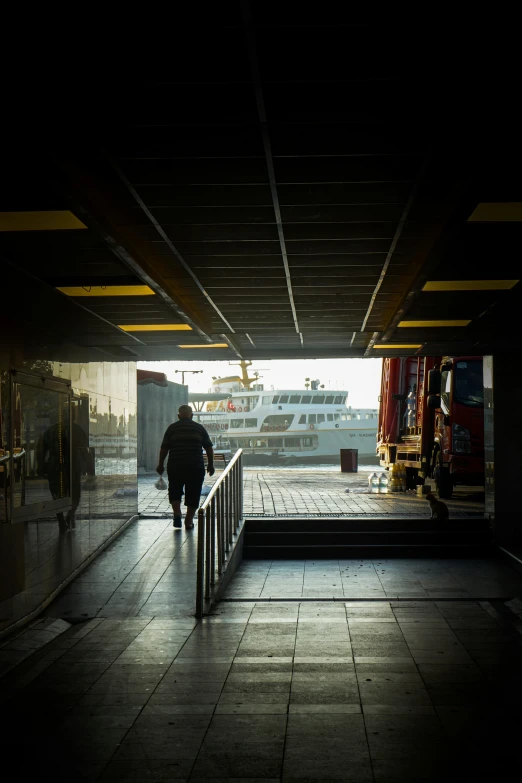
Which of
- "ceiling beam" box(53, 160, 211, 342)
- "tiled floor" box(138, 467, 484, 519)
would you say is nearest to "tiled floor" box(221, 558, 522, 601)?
"tiled floor" box(138, 467, 484, 519)

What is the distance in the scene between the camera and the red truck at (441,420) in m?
16.1

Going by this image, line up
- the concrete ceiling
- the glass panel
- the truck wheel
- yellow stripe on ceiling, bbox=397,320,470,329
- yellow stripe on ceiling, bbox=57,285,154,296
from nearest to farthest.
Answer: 1. the concrete ceiling
2. the glass panel
3. yellow stripe on ceiling, bbox=57,285,154,296
4. yellow stripe on ceiling, bbox=397,320,470,329
5. the truck wheel

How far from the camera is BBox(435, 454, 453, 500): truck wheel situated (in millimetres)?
16703

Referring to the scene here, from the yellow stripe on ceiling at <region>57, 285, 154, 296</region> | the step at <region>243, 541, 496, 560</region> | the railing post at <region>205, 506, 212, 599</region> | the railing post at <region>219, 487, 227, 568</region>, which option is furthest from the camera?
the step at <region>243, 541, 496, 560</region>

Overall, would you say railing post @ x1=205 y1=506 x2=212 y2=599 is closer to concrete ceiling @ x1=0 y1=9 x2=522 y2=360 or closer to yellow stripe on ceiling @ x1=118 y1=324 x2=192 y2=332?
concrete ceiling @ x1=0 y1=9 x2=522 y2=360

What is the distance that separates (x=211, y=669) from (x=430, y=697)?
1.50 m

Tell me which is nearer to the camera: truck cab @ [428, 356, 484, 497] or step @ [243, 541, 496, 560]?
step @ [243, 541, 496, 560]

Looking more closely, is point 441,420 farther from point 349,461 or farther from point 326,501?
point 349,461

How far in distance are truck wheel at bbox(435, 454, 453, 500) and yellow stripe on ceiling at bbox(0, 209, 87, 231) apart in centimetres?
1204

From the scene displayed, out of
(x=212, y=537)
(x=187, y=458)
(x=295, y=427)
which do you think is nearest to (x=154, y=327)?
(x=187, y=458)

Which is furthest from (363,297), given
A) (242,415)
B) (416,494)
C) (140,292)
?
(242,415)

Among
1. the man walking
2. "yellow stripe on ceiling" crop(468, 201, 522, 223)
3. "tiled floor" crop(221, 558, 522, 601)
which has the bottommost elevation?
"tiled floor" crop(221, 558, 522, 601)

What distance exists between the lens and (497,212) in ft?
18.3

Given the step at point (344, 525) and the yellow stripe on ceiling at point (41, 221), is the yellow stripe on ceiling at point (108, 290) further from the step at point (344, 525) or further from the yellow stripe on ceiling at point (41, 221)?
the step at point (344, 525)
